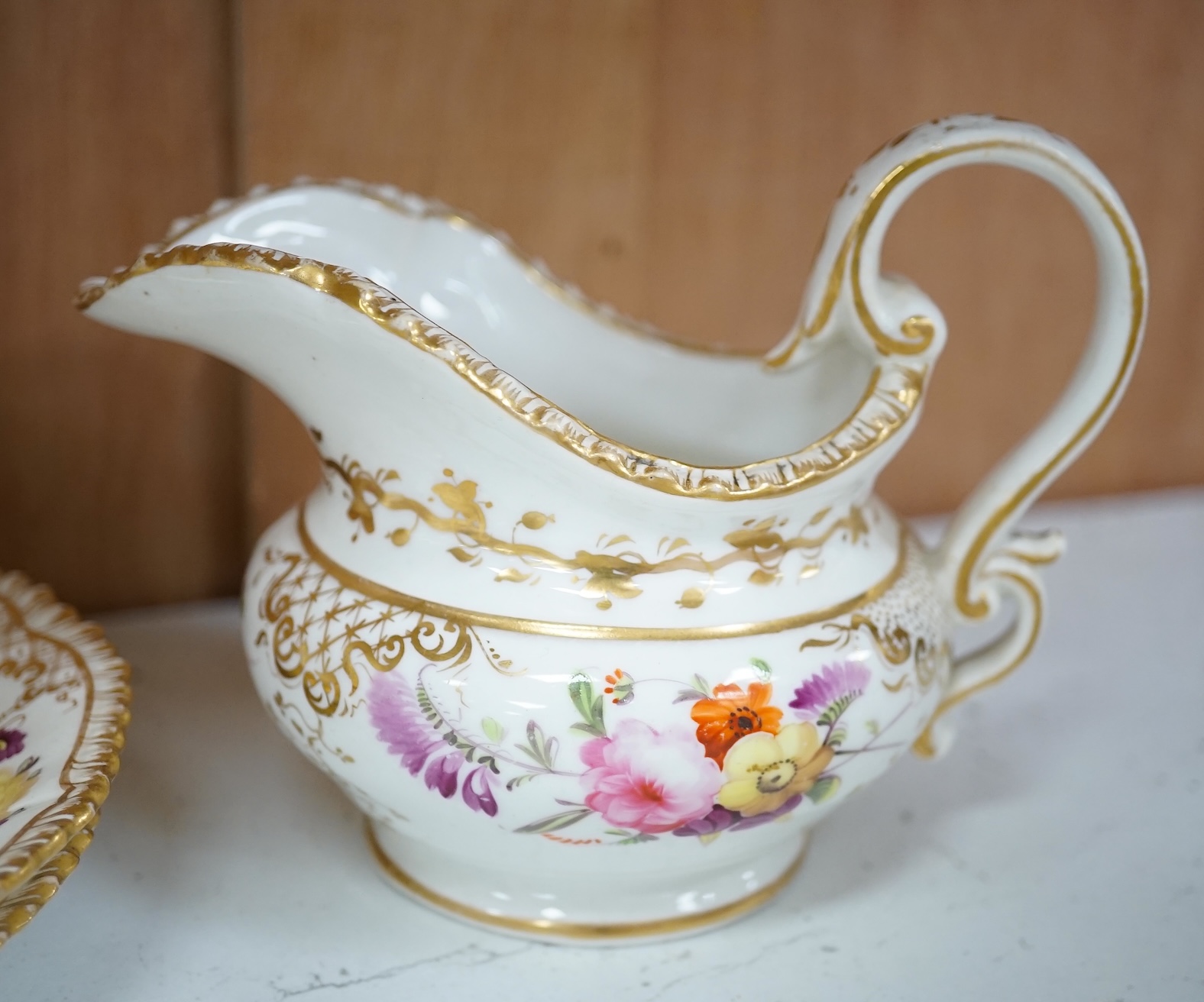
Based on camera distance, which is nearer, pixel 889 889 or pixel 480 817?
pixel 480 817

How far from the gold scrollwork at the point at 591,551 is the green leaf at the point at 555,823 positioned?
9 cm

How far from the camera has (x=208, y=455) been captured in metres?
0.89

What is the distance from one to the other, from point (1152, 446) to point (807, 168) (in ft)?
1.65

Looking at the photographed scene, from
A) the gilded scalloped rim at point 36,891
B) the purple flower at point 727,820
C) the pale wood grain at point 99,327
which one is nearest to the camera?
the gilded scalloped rim at point 36,891

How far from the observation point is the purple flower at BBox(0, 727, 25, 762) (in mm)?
557

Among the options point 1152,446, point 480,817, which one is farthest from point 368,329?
point 1152,446

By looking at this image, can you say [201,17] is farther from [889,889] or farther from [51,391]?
[889,889]

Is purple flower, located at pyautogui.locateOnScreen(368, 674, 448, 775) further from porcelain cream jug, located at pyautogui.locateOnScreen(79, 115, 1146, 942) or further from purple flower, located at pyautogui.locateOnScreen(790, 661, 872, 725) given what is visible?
purple flower, located at pyautogui.locateOnScreen(790, 661, 872, 725)

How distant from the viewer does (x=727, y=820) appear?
0.54m

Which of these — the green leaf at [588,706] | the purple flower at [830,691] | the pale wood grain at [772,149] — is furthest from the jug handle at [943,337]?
the pale wood grain at [772,149]

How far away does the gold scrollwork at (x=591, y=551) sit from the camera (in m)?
0.53

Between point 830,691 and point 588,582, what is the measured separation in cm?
11

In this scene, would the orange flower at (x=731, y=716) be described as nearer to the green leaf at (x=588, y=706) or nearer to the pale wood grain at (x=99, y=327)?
the green leaf at (x=588, y=706)

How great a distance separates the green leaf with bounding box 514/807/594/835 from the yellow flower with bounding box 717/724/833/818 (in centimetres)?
6
